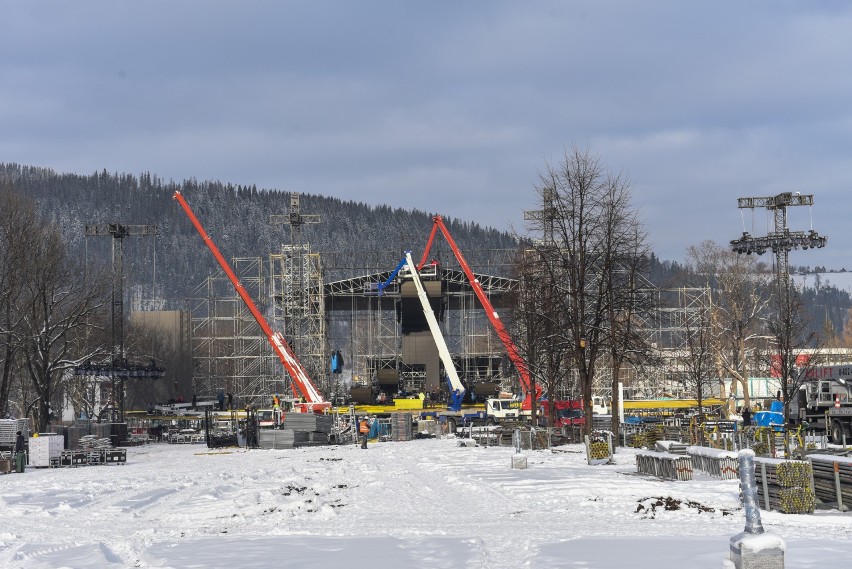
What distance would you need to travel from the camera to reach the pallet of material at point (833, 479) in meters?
19.9

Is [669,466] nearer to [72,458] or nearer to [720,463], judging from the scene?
[720,463]

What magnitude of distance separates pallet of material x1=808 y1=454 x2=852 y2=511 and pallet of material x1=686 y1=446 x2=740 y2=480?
5205mm

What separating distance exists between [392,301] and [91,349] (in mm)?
31531

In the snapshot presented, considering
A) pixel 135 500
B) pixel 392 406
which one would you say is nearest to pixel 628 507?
pixel 135 500

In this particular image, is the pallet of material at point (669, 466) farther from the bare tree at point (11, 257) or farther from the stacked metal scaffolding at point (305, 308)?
the stacked metal scaffolding at point (305, 308)

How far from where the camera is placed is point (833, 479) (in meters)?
20.7

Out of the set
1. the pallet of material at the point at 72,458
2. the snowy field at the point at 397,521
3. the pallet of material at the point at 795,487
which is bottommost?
the pallet of material at the point at 72,458

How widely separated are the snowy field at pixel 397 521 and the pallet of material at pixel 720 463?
657mm

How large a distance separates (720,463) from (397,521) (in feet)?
35.2

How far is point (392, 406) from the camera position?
88.6 meters

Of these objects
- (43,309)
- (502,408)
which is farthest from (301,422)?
(502,408)

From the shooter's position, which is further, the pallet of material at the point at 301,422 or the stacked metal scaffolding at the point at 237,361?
the stacked metal scaffolding at the point at 237,361

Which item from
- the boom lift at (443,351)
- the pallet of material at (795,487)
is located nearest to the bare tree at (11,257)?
the boom lift at (443,351)

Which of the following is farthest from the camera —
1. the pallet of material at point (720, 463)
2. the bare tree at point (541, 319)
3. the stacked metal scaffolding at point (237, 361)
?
the stacked metal scaffolding at point (237, 361)
